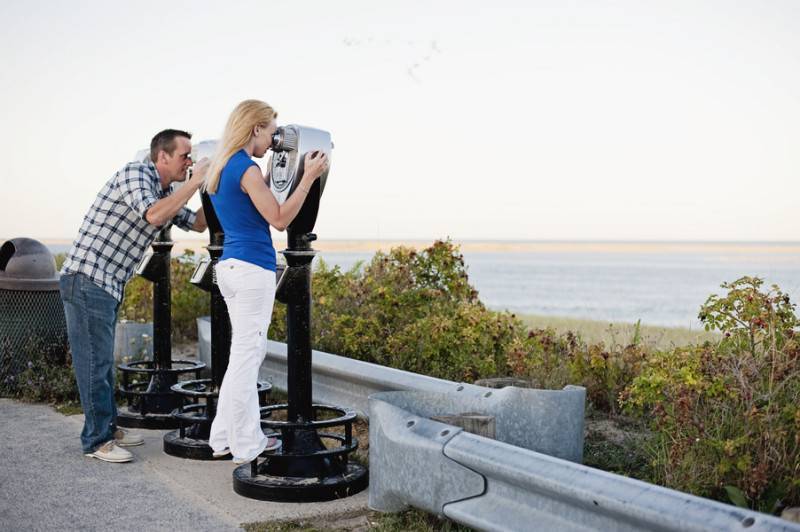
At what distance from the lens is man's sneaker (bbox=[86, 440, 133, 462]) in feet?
19.2

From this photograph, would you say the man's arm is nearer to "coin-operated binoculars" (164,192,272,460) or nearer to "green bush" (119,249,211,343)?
"coin-operated binoculars" (164,192,272,460)

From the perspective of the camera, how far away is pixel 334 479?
515 centimetres

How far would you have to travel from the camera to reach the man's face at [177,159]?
247 inches

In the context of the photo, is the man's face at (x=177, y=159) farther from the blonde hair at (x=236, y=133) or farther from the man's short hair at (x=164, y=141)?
the blonde hair at (x=236, y=133)

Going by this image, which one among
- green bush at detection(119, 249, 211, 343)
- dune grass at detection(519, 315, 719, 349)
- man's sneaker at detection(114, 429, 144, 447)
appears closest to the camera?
man's sneaker at detection(114, 429, 144, 447)

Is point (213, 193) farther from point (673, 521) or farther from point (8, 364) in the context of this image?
point (8, 364)

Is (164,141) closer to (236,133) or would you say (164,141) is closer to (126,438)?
(236,133)

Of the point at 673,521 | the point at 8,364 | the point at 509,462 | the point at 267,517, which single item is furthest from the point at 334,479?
the point at 8,364

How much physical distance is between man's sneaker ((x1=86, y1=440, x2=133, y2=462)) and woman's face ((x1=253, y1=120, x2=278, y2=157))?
2291mm

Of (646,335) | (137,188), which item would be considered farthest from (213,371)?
(646,335)

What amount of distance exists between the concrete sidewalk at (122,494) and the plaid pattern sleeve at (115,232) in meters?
1.19

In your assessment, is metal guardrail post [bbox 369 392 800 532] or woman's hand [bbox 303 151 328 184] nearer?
metal guardrail post [bbox 369 392 800 532]

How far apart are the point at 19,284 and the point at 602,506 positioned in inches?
281

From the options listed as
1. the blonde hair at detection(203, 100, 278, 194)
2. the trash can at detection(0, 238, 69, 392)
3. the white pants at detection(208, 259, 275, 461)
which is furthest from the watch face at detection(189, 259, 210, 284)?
the trash can at detection(0, 238, 69, 392)
